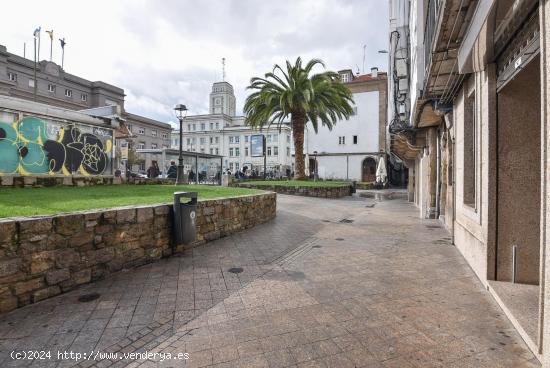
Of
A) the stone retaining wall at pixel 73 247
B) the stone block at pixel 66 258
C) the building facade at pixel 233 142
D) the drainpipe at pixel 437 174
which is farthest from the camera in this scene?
the building facade at pixel 233 142

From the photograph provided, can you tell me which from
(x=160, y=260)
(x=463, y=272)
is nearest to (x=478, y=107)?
(x=463, y=272)

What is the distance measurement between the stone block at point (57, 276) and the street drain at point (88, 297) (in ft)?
1.19

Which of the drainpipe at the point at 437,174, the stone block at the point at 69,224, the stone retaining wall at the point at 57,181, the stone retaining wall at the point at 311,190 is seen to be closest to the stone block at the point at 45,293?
the stone block at the point at 69,224

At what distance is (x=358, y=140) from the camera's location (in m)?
41.4

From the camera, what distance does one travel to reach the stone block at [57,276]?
3.83 m

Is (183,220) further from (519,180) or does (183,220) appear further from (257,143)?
(257,143)

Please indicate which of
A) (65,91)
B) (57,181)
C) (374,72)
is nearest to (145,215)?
(57,181)

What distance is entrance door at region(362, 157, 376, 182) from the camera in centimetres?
4069

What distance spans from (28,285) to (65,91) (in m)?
53.5

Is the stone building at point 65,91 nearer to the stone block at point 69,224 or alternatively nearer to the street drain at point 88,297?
the stone block at point 69,224

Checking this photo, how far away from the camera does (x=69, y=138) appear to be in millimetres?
9938

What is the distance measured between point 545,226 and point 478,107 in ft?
9.86

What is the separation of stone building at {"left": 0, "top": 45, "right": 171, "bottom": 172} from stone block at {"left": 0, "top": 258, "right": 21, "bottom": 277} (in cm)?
3148

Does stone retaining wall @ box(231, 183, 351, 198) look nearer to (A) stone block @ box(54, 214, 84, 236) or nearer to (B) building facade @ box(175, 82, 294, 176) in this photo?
(A) stone block @ box(54, 214, 84, 236)
